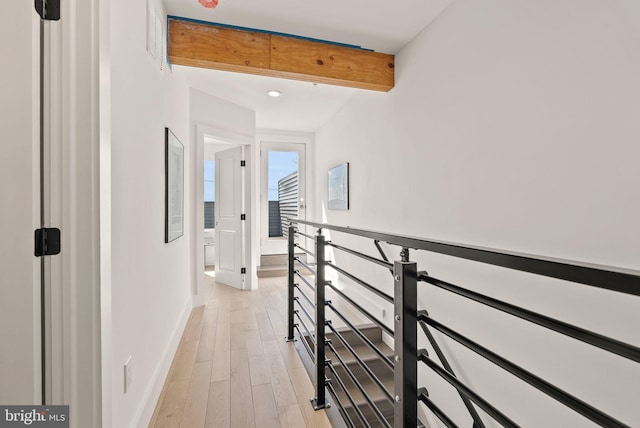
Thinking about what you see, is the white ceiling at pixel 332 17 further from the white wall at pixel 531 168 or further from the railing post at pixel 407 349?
the railing post at pixel 407 349

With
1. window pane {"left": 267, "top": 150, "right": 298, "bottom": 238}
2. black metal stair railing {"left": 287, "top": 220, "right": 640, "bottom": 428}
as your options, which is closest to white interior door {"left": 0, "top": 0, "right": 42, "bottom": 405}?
black metal stair railing {"left": 287, "top": 220, "right": 640, "bottom": 428}

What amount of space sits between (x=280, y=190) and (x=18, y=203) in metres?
4.56

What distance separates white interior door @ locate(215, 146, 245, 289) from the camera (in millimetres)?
4293

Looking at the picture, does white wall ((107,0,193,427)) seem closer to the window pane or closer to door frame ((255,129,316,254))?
door frame ((255,129,316,254))

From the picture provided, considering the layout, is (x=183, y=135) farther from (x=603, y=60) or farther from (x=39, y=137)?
(x=603, y=60)

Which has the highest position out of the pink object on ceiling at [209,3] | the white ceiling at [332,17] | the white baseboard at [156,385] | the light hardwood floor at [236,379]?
the white ceiling at [332,17]

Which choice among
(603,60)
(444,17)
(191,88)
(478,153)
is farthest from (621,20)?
(191,88)

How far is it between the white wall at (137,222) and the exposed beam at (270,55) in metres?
0.29

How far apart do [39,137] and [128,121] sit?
0.50 meters

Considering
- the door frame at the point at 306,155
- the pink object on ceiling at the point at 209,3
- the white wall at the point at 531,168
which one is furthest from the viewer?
the door frame at the point at 306,155

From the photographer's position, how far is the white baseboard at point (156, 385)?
5.04ft

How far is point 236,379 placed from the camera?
2059mm

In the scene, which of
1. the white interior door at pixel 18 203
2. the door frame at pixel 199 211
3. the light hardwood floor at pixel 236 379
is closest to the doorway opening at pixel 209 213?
the door frame at pixel 199 211

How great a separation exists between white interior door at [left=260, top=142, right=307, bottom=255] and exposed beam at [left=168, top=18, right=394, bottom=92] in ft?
9.43
